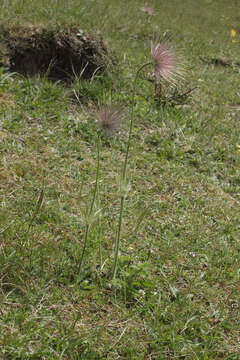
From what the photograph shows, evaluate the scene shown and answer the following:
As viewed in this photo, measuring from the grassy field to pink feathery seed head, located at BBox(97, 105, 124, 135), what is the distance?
0.11 m

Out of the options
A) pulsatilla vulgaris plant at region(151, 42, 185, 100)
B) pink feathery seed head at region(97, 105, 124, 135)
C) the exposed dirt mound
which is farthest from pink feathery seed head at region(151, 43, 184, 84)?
the exposed dirt mound

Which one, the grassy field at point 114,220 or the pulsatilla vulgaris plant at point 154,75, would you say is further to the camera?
the grassy field at point 114,220

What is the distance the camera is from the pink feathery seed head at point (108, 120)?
2014 mm

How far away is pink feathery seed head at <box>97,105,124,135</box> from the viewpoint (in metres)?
2.01

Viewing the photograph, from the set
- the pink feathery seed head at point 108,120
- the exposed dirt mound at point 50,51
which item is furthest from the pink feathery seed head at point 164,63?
the exposed dirt mound at point 50,51

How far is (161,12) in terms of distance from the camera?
8547 millimetres

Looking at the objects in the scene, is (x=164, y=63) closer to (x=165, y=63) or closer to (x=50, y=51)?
(x=165, y=63)

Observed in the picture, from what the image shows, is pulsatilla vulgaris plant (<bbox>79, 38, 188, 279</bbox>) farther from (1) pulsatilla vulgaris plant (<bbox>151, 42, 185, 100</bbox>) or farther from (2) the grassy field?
(2) the grassy field

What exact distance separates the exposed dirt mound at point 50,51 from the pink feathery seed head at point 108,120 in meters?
2.28

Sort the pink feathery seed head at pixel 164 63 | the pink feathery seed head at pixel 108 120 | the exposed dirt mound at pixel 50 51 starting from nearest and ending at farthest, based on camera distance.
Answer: the pink feathery seed head at pixel 164 63
the pink feathery seed head at pixel 108 120
the exposed dirt mound at pixel 50 51

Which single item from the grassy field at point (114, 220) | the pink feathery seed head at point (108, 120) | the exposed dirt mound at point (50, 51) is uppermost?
the pink feathery seed head at point (108, 120)

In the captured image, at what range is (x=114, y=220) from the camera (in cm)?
285

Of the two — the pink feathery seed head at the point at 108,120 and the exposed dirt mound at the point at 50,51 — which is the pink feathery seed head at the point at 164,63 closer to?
the pink feathery seed head at the point at 108,120

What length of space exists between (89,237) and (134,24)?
5.15 m
